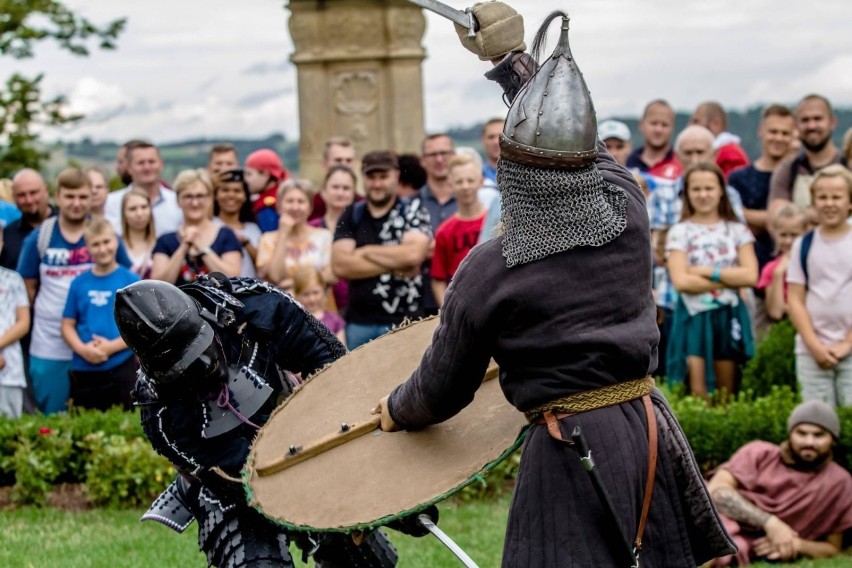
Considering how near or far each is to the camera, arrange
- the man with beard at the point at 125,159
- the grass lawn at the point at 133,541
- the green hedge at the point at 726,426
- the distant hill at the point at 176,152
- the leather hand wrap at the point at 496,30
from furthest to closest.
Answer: the distant hill at the point at 176,152
the man with beard at the point at 125,159
the green hedge at the point at 726,426
the grass lawn at the point at 133,541
the leather hand wrap at the point at 496,30

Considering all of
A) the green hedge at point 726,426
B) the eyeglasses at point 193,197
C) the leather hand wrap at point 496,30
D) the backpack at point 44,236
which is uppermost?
the leather hand wrap at point 496,30

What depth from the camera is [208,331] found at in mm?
4863

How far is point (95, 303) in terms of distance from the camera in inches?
356

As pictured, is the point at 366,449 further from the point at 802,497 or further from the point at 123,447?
the point at 123,447

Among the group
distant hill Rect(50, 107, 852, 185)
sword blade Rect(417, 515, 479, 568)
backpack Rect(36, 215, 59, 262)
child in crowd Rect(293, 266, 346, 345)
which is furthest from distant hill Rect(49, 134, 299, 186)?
sword blade Rect(417, 515, 479, 568)

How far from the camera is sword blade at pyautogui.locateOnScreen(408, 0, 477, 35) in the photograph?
431 centimetres

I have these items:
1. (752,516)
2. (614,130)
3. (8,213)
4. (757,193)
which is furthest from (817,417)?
(8,213)

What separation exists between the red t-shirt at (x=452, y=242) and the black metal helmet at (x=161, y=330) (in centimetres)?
385

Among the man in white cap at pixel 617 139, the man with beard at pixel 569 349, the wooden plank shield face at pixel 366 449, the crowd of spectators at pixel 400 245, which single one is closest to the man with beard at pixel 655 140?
the crowd of spectators at pixel 400 245

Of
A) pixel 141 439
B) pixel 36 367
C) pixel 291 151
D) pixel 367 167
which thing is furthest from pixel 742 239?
pixel 291 151

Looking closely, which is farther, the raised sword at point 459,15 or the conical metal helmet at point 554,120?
the raised sword at point 459,15

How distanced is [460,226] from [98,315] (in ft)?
7.80

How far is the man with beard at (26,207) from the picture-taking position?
10000mm

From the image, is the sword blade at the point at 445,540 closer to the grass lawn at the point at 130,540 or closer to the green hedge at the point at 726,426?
the grass lawn at the point at 130,540
